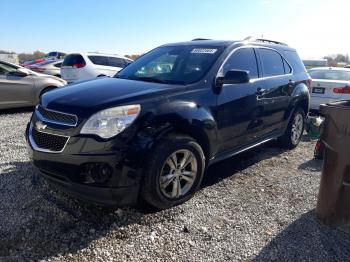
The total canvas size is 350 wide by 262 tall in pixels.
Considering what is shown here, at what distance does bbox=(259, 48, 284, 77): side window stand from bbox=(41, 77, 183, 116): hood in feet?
Result: 6.61

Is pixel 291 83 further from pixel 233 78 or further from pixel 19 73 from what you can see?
pixel 19 73

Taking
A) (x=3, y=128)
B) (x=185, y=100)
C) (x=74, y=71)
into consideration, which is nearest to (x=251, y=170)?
(x=185, y=100)

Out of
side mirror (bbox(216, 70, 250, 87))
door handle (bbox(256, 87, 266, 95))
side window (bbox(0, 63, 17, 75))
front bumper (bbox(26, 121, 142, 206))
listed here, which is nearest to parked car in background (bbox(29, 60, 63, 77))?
side window (bbox(0, 63, 17, 75))

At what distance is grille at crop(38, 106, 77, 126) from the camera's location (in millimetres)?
3131

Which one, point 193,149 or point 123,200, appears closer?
point 123,200

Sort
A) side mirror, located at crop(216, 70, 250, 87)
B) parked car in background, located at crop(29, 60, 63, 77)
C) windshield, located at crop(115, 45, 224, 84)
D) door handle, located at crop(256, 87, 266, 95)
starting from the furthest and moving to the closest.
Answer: parked car in background, located at crop(29, 60, 63, 77)
door handle, located at crop(256, 87, 266, 95)
windshield, located at crop(115, 45, 224, 84)
side mirror, located at crop(216, 70, 250, 87)

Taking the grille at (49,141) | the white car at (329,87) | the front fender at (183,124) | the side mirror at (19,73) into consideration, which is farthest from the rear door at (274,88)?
the side mirror at (19,73)

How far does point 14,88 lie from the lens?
854 centimetres

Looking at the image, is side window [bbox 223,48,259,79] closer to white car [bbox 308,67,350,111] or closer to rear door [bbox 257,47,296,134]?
rear door [bbox 257,47,296,134]

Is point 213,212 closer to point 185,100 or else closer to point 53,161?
point 185,100

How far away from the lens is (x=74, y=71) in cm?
1176

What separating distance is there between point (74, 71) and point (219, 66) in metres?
8.70

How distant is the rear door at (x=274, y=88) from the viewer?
4934 mm

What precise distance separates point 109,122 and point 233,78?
1658mm
